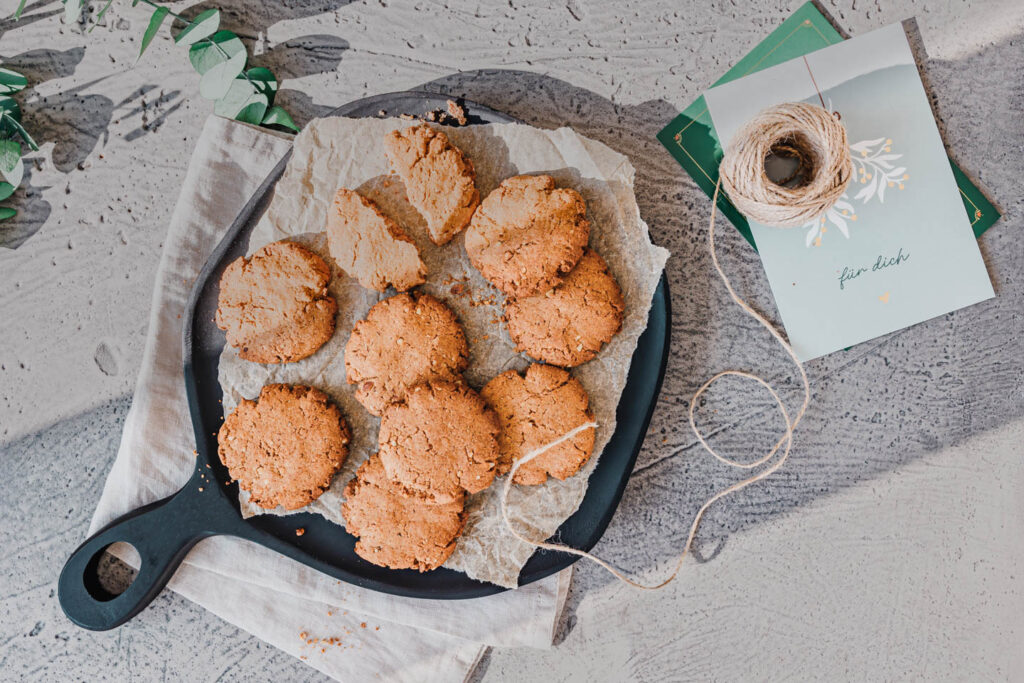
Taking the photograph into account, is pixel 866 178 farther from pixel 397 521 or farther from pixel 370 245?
pixel 397 521

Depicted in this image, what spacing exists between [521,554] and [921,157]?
1152 millimetres

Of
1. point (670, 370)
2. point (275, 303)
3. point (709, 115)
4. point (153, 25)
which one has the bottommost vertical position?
point (670, 370)

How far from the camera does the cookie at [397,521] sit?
106cm

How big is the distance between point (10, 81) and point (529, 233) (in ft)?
3.64

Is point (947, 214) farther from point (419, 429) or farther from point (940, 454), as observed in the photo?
Result: point (419, 429)

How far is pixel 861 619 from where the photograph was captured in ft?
4.18

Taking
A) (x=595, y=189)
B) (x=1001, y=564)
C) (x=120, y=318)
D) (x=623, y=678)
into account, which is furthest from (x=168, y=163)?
(x=1001, y=564)

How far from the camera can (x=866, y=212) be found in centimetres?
120

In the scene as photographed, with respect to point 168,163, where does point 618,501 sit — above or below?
below

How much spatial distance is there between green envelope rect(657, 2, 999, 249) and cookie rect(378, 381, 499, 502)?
65 cm

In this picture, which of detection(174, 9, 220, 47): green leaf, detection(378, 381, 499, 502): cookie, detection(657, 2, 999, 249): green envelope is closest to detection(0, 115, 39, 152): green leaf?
detection(174, 9, 220, 47): green leaf

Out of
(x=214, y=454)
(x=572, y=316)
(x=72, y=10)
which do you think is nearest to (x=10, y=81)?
(x=72, y=10)

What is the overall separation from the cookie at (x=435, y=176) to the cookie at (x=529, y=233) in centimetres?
4

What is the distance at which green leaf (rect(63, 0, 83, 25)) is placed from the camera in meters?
1.13
